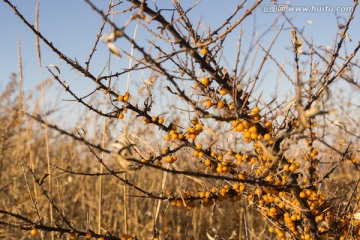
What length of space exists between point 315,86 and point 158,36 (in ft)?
2.19

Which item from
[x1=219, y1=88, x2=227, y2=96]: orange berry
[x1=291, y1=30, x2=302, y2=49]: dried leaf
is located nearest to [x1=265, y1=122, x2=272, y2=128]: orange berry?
[x1=219, y1=88, x2=227, y2=96]: orange berry

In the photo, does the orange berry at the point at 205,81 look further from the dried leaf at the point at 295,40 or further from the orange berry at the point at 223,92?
the dried leaf at the point at 295,40

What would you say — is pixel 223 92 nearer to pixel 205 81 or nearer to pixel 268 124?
pixel 205 81

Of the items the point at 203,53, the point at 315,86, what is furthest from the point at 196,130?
the point at 315,86

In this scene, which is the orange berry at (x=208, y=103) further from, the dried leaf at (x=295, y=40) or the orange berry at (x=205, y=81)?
the dried leaf at (x=295, y=40)

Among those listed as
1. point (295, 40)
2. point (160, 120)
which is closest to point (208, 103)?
point (160, 120)

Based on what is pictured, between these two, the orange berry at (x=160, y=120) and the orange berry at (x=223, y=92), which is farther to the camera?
the orange berry at (x=160, y=120)

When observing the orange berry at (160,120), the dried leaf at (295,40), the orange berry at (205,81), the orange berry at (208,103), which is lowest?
the orange berry at (160,120)

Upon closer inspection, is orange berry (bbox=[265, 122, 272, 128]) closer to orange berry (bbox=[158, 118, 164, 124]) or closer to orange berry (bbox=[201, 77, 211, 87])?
orange berry (bbox=[201, 77, 211, 87])

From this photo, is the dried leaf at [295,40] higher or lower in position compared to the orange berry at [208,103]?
higher

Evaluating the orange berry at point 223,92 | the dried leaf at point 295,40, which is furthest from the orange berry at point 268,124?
the dried leaf at point 295,40

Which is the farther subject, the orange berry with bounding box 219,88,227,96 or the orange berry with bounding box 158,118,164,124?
the orange berry with bounding box 158,118,164,124

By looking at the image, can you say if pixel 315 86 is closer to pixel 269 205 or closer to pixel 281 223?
pixel 269 205

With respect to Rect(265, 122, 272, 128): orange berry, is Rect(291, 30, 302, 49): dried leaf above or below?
above
